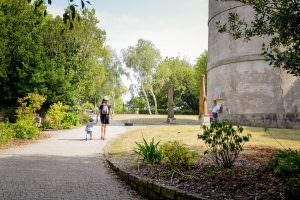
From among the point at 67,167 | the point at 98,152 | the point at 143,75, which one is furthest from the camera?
the point at 143,75

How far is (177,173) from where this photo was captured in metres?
6.12

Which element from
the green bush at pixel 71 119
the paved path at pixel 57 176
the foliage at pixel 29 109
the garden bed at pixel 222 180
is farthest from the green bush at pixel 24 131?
the garden bed at pixel 222 180

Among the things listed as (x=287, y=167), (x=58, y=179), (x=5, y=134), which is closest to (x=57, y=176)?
(x=58, y=179)

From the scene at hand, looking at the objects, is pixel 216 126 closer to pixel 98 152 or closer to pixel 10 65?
pixel 98 152

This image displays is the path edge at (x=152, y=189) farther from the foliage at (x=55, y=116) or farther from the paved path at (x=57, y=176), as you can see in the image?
the foliage at (x=55, y=116)

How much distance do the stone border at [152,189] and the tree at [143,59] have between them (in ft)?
158

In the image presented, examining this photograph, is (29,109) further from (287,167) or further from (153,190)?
(287,167)

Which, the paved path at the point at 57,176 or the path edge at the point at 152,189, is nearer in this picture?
the path edge at the point at 152,189

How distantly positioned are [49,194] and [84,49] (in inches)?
791

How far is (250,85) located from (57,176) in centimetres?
1817

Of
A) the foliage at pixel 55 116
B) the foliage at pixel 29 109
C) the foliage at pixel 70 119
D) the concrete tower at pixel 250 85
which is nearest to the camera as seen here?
the foliage at pixel 29 109

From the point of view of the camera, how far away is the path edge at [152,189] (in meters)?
4.79

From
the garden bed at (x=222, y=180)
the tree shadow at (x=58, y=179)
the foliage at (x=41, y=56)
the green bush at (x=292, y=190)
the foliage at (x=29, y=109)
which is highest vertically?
the foliage at (x=41, y=56)

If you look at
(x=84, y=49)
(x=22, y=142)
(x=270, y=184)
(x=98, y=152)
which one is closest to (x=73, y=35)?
(x=84, y=49)
